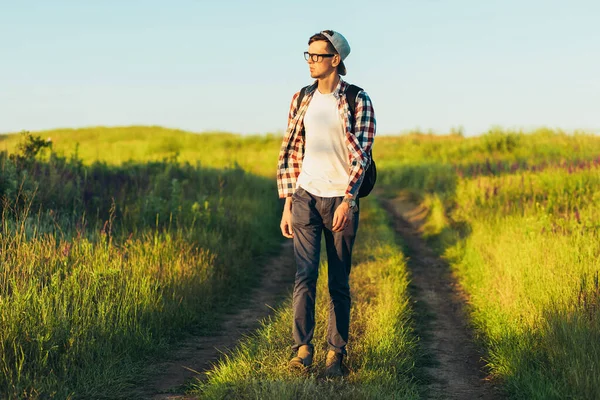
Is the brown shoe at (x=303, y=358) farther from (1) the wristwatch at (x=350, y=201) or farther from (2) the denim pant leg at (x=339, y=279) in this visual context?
(1) the wristwatch at (x=350, y=201)

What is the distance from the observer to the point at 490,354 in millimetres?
6816

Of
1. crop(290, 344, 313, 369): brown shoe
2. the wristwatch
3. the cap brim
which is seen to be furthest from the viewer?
the cap brim

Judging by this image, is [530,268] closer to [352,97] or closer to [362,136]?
[362,136]

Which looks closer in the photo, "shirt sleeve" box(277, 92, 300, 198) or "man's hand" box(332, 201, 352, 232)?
"man's hand" box(332, 201, 352, 232)

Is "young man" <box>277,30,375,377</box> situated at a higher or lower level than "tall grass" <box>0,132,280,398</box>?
higher

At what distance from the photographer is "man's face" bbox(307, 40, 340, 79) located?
547cm

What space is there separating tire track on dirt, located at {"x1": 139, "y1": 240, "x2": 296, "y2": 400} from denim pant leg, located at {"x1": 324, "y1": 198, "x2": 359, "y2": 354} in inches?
50.8

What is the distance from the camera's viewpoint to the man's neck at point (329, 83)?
5.53 m

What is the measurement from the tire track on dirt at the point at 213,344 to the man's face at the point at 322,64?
283 centimetres

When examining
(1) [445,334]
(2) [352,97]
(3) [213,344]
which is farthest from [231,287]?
(2) [352,97]

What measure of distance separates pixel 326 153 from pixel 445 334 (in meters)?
3.54

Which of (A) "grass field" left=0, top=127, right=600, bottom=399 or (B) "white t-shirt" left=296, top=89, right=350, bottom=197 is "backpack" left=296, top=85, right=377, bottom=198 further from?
(A) "grass field" left=0, top=127, right=600, bottom=399

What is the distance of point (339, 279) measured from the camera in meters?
5.65

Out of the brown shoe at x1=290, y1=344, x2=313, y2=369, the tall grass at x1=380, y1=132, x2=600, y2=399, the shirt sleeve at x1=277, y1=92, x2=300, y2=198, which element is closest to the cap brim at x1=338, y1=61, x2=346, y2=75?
the shirt sleeve at x1=277, y1=92, x2=300, y2=198
